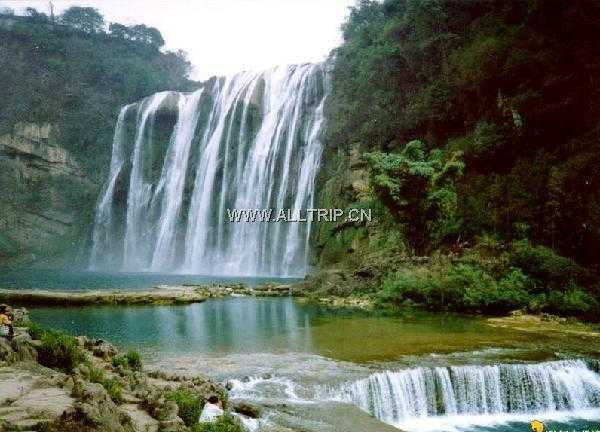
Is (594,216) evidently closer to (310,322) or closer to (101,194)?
(310,322)

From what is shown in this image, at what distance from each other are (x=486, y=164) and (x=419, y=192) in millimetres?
3866

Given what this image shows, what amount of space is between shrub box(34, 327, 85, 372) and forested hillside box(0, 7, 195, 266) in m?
40.8

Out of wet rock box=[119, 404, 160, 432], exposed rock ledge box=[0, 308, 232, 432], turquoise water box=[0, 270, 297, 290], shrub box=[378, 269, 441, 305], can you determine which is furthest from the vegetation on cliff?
wet rock box=[119, 404, 160, 432]

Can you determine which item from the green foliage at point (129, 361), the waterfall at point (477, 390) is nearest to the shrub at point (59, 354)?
the green foliage at point (129, 361)

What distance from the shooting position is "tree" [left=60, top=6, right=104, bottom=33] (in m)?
56.5

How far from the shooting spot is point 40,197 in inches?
1796

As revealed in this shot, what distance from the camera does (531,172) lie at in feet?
59.9

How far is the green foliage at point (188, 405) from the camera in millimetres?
5595

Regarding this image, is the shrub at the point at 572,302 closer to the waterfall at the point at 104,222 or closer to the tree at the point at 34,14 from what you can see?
the waterfall at the point at 104,222

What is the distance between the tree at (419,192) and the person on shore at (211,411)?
12.9 metres

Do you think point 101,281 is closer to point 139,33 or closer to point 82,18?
point 139,33

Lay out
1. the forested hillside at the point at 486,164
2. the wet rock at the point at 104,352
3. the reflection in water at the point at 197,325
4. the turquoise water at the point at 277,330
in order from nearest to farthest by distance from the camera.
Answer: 1. the wet rock at the point at 104,352
2. the turquoise water at the point at 277,330
3. the reflection in water at the point at 197,325
4. the forested hillside at the point at 486,164

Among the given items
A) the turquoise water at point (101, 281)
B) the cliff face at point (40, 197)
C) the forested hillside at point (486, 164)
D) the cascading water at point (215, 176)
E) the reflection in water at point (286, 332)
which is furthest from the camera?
the cliff face at point (40, 197)

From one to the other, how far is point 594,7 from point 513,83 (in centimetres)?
398
